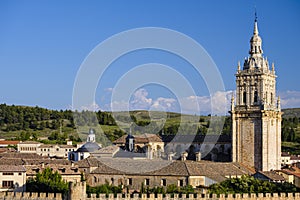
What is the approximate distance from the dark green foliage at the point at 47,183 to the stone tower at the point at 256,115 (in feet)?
83.6

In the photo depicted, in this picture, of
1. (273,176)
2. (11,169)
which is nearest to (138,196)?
(11,169)

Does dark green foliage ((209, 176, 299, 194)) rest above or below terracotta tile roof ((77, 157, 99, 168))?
below

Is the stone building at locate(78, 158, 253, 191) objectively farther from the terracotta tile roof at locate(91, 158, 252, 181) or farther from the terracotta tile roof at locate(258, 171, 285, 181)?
the terracotta tile roof at locate(258, 171, 285, 181)

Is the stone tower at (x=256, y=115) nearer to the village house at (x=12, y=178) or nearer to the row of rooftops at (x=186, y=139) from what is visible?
the row of rooftops at (x=186, y=139)

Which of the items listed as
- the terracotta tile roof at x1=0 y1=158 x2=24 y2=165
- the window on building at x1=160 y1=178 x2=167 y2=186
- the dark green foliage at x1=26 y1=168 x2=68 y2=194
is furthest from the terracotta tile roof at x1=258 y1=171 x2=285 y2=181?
the terracotta tile roof at x1=0 y1=158 x2=24 y2=165

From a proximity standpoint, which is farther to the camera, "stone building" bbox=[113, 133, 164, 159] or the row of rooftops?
"stone building" bbox=[113, 133, 164, 159]

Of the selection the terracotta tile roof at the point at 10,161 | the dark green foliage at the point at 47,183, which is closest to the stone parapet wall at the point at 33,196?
the dark green foliage at the point at 47,183

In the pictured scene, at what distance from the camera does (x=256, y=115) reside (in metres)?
76.6

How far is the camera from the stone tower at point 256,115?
7600 centimetres

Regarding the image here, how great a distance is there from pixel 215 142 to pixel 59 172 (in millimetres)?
24809

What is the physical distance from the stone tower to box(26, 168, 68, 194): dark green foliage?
25.5 meters

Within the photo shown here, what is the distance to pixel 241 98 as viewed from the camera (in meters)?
78.4

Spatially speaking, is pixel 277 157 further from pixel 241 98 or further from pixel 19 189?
pixel 19 189

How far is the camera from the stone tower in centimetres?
7600
